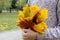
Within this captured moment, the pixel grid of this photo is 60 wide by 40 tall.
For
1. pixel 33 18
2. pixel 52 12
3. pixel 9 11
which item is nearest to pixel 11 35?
pixel 9 11

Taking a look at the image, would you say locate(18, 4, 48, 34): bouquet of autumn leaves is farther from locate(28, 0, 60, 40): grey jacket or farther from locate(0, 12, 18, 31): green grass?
locate(0, 12, 18, 31): green grass

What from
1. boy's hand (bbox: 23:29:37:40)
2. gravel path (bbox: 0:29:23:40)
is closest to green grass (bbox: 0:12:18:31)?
gravel path (bbox: 0:29:23:40)

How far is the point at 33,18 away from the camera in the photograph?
0.60m

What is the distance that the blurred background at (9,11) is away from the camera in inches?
63.7

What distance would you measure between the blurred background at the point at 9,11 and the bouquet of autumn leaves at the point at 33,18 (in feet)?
3.17

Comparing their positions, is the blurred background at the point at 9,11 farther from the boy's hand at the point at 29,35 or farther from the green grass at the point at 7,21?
the boy's hand at the point at 29,35

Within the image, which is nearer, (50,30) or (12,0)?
(50,30)

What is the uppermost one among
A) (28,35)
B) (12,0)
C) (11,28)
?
(28,35)

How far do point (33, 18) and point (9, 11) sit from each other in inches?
42.5

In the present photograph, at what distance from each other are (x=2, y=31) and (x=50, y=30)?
1224mm

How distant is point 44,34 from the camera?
66 cm

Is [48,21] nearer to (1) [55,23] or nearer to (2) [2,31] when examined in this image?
(1) [55,23]

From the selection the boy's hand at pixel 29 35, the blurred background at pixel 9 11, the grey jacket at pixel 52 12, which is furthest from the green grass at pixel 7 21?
the boy's hand at pixel 29 35

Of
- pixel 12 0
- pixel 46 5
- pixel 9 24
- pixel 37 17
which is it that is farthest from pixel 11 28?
pixel 37 17
